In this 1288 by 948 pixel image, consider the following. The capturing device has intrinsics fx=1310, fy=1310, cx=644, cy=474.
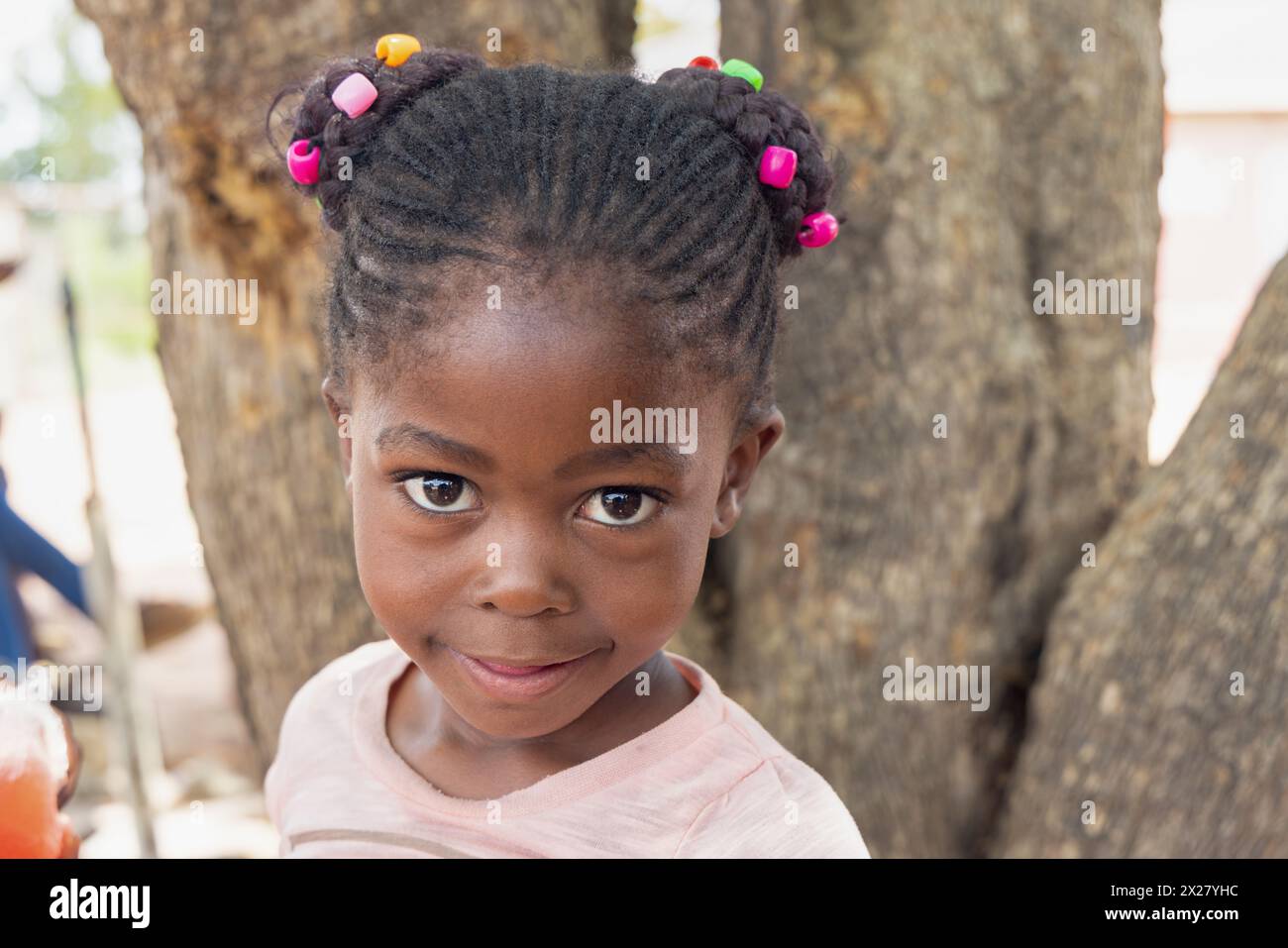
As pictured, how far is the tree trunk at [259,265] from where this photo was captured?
6.77 feet

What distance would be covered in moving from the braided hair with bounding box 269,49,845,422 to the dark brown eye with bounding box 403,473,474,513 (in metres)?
0.13

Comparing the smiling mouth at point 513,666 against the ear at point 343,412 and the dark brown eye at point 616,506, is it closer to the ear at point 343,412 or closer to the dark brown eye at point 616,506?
the dark brown eye at point 616,506

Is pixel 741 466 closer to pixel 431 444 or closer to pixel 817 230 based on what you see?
pixel 817 230

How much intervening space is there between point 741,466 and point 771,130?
0.35 meters

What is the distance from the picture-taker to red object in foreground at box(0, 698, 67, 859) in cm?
124

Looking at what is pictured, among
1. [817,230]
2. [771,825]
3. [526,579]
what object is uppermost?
[817,230]

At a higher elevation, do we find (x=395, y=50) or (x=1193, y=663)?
(x=395, y=50)

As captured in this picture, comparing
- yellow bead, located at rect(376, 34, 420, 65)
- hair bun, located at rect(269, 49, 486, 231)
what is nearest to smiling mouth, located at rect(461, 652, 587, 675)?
hair bun, located at rect(269, 49, 486, 231)

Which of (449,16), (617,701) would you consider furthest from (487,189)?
(449,16)

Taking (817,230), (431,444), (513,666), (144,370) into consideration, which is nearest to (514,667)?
(513,666)

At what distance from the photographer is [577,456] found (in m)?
1.14

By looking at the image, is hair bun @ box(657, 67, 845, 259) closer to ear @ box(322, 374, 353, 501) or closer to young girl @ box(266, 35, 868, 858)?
young girl @ box(266, 35, 868, 858)

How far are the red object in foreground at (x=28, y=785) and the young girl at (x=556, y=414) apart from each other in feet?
0.94
